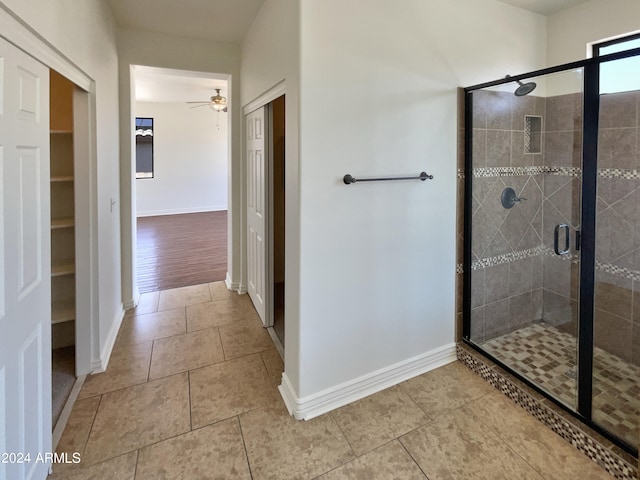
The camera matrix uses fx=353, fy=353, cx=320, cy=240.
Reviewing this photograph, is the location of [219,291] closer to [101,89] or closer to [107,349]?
[107,349]

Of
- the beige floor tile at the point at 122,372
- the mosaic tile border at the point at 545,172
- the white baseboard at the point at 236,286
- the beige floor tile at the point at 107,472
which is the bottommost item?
the beige floor tile at the point at 107,472

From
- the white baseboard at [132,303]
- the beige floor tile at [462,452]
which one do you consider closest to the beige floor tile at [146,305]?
the white baseboard at [132,303]

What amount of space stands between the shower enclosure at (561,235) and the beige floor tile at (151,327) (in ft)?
7.87

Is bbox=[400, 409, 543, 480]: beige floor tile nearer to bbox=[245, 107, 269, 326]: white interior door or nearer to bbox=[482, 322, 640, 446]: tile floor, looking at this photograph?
bbox=[482, 322, 640, 446]: tile floor

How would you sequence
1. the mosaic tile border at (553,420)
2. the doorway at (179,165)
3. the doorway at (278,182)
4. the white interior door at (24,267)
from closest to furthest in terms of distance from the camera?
the white interior door at (24,267), the mosaic tile border at (553,420), the doorway at (278,182), the doorway at (179,165)

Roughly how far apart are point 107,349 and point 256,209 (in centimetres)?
160

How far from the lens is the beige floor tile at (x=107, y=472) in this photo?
1.60 metres

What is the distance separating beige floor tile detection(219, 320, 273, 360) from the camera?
2.71 m

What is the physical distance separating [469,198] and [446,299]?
0.74 metres

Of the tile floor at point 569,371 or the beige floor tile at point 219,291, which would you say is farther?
the beige floor tile at point 219,291

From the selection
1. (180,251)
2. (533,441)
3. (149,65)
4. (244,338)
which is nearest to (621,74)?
(533,441)

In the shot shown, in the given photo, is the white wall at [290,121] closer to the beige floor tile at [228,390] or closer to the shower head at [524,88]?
the beige floor tile at [228,390]

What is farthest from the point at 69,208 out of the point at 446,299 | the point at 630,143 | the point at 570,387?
the point at 630,143

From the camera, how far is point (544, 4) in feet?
8.64
